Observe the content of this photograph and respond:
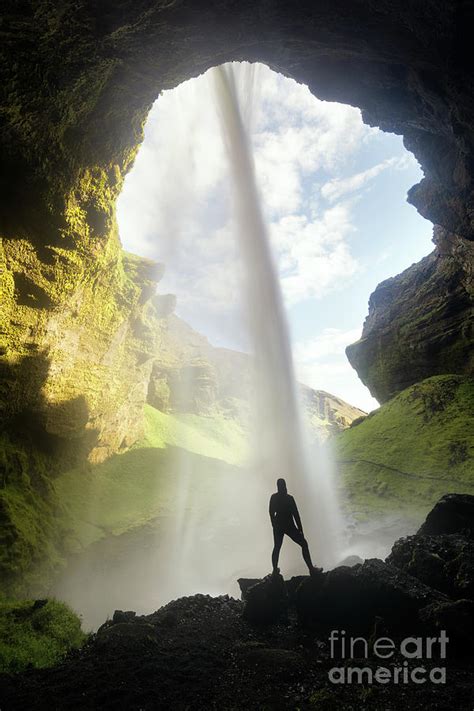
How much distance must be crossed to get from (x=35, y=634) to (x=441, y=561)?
1089 centimetres

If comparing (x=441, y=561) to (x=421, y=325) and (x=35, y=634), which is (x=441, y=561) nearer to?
(x=35, y=634)

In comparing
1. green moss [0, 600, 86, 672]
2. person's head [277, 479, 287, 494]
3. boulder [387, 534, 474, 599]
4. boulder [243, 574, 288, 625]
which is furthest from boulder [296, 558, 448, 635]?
green moss [0, 600, 86, 672]

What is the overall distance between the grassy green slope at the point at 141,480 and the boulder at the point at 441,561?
820 inches

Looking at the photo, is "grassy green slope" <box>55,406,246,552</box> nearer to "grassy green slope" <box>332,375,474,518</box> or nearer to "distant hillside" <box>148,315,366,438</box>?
"distant hillside" <box>148,315,366,438</box>

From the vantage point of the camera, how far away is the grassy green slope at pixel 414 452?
20.5 meters

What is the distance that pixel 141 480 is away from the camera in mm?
33562

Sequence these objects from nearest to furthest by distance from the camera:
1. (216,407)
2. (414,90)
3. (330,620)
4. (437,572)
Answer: (330,620) → (437,572) → (414,90) → (216,407)

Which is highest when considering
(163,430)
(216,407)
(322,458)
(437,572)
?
(216,407)

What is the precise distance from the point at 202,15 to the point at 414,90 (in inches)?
326

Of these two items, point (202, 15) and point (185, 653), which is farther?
point (202, 15)

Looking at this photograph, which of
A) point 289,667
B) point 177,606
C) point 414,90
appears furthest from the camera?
point 414,90

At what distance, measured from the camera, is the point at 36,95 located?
417 inches

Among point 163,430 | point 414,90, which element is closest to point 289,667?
point 414,90

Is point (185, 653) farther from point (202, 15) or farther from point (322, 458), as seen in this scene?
point (322, 458)
